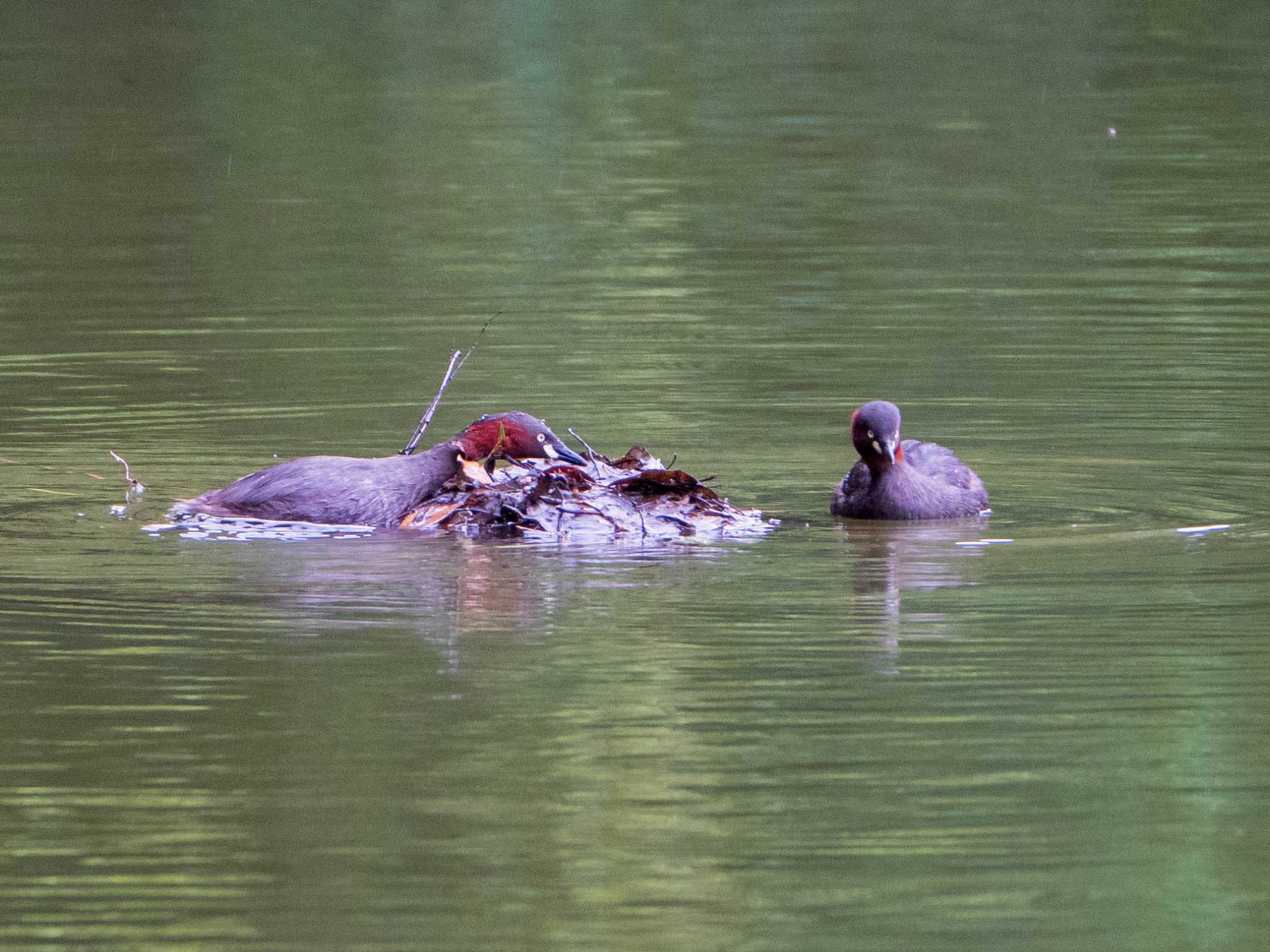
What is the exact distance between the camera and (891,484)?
11.3m

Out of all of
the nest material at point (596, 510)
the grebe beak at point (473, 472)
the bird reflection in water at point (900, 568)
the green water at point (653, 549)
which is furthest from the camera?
the grebe beak at point (473, 472)

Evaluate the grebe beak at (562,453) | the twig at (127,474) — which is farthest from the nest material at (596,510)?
the twig at (127,474)

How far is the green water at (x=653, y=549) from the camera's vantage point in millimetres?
6637

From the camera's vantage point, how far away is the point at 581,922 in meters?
6.29

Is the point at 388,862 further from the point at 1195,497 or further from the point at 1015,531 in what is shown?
the point at 1195,497

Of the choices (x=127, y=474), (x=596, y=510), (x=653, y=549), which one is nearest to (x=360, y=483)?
(x=596, y=510)

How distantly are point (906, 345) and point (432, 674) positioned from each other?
25.8 feet

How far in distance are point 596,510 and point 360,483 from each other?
1113mm

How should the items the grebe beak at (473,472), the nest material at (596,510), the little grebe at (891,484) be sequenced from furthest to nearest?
the grebe beak at (473,472) → the little grebe at (891,484) → the nest material at (596,510)

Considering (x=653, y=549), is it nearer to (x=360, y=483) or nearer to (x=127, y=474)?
(x=360, y=483)

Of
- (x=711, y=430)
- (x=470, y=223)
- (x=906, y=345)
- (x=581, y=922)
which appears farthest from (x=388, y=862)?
(x=470, y=223)

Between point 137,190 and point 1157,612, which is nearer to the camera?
point 1157,612

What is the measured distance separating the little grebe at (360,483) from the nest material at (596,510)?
0.14 meters

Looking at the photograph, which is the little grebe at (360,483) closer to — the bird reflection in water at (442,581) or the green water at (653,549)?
the bird reflection in water at (442,581)
